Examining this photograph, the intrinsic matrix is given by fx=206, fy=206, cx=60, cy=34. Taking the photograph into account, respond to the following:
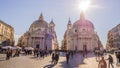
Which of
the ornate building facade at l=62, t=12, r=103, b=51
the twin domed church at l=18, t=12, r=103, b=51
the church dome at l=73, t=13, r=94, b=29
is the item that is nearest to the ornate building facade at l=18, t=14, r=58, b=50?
the twin domed church at l=18, t=12, r=103, b=51

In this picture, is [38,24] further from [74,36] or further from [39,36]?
[74,36]

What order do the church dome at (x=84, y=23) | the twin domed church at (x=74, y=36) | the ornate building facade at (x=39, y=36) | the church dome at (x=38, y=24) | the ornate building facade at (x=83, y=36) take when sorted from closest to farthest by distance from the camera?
the ornate building facade at (x=83, y=36), the twin domed church at (x=74, y=36), the church dome at (x=84, y=23), the ornate building facade at (x=39, y=36), the church dome at (x=38, y=24)

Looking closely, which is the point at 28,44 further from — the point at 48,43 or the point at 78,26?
the point at 78,26

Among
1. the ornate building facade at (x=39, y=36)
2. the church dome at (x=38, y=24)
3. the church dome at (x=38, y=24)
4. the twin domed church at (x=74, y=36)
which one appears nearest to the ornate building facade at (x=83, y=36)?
the twin domed church at (x=74, y=36)

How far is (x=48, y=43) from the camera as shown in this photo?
86562 millimetres

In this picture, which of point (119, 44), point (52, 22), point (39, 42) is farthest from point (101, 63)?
point (52, 22)

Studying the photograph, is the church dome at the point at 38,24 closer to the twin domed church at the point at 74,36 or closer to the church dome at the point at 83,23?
the twin domed church at the point at 74,36

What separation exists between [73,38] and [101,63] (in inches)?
2728

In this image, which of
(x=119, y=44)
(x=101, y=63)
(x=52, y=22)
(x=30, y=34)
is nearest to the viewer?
(x=101, y=63)

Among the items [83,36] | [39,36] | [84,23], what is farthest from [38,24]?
[83,36]

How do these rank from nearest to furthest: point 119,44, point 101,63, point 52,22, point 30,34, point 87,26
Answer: point 101,63
point 119,44
point 87,26
point 30,34
point 52,22

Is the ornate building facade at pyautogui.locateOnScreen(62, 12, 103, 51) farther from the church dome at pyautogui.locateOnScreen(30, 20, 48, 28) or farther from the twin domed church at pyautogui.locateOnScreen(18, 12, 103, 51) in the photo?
the church dome at pyautogui.locateOnScreen(30, 20, 48, 28)

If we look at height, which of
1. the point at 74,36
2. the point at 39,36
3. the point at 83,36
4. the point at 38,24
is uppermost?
the point at 38,24

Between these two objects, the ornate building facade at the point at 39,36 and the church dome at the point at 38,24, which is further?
the church dome at the point at 38,24
